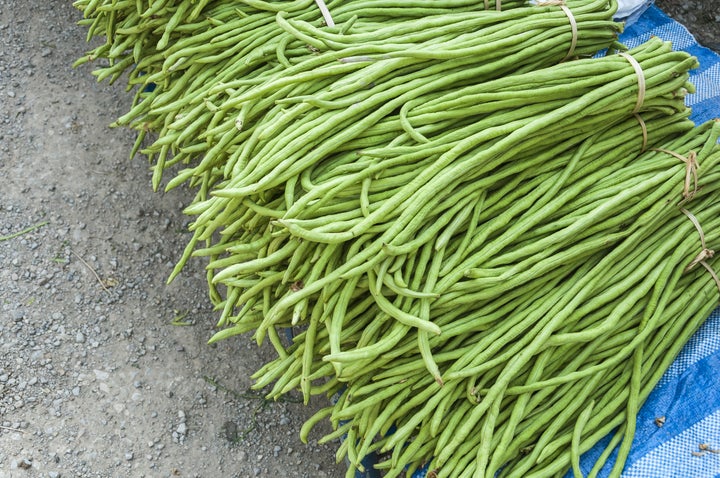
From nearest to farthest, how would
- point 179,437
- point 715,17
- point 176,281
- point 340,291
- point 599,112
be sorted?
point 340,291 → point 599,112 → point 179,437 → point 176,281 → point 715,17

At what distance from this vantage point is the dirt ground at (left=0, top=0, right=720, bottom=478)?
7.33 feet

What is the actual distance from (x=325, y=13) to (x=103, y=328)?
1.41 m

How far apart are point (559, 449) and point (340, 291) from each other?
23.1 inches

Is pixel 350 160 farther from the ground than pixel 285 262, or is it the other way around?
pixel 350 160

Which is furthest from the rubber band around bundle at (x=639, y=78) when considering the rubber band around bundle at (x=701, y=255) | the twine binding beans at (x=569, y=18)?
the rubber band around bundle at (x=701, y=255)

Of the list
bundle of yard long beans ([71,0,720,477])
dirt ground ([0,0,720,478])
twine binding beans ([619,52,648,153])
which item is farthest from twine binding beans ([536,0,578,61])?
dirt ground ([0,0,720,478])

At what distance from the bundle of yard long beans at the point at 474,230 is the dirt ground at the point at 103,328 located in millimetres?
765

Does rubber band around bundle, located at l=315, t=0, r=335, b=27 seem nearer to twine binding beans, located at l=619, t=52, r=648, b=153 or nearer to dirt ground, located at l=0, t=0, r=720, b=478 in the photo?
twine binding beans, located at l=619, t=52, r=648, b=153

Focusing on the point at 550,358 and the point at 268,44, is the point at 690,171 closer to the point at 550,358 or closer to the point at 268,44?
the point at 550,358

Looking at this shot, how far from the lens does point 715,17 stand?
3494 millimetres

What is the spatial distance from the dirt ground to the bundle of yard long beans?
2.51ft

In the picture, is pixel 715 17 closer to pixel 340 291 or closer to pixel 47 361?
pixel 340 291

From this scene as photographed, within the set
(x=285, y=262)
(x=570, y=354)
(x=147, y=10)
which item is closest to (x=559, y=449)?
(x=570, y=354)

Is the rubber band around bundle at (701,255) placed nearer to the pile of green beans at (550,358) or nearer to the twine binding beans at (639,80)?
the pile of green beans at (550,358)
